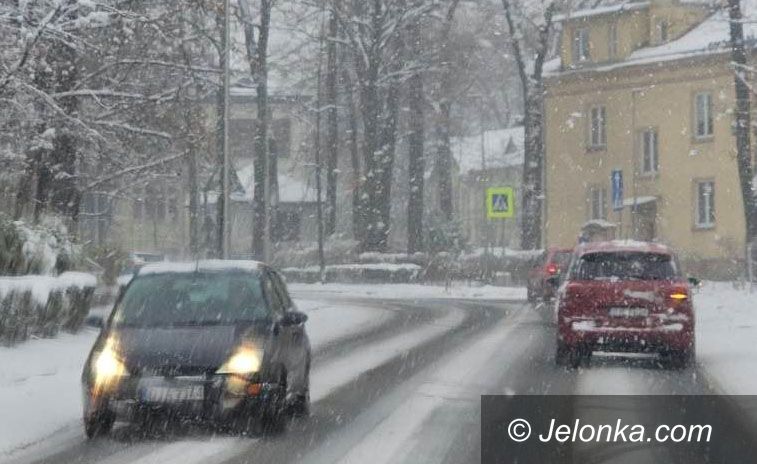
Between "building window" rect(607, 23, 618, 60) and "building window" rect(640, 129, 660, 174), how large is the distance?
11.5 ft

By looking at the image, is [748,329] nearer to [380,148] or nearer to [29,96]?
[29,96]

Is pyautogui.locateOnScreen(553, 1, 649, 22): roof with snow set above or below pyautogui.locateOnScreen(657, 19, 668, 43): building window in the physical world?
above

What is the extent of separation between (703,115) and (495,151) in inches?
2136

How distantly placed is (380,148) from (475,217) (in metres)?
62.5

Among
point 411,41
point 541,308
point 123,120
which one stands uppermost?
point 411,41

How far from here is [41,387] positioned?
16.3 m

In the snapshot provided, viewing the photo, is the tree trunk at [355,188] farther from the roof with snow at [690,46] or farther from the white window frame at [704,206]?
the white window frame at [704,206]

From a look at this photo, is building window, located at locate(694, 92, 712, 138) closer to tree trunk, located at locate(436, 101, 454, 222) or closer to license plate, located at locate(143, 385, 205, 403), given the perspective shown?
tree trunk, located at locate(436, 101, 454, 222)

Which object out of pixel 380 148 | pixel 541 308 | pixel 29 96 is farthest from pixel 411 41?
pixel 29 96

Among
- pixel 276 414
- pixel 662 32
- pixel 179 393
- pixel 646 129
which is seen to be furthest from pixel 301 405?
pixel 662 32

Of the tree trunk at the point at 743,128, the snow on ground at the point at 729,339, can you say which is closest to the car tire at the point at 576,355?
the snow on ground at the point at 729,339

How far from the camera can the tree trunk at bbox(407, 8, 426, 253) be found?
5681 cm

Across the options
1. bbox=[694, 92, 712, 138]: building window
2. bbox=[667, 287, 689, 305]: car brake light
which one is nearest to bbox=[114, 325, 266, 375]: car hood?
bbox=[667, 287, 689, 305]: car brake light

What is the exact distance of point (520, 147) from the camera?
11388 centimetres
